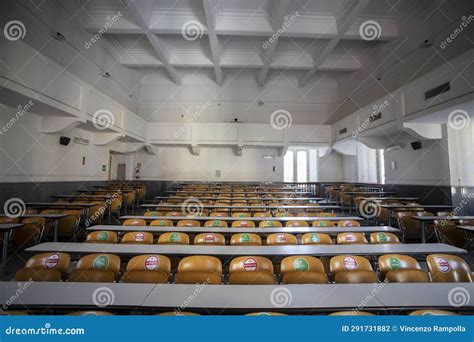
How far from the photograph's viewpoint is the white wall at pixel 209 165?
10883 millimetres

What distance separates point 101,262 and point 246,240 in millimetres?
1498

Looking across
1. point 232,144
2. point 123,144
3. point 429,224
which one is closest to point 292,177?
point 232,144

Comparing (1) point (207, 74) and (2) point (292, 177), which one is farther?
(2) point (292, 177)

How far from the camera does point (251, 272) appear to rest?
5.57ft

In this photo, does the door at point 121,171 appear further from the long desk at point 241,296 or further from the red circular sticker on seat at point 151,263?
the long desk at point 241,296

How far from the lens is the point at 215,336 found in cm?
104

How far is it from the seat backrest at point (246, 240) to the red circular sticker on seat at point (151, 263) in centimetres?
99

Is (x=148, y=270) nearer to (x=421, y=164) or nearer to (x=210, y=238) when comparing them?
(x=210, y=238)

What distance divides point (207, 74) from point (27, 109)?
7.38 metres

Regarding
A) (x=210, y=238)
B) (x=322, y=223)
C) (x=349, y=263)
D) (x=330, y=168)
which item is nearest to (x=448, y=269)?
(x=349, y=263)

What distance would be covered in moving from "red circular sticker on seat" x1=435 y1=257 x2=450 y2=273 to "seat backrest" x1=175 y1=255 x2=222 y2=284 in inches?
71.7

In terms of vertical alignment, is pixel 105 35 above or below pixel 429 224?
above

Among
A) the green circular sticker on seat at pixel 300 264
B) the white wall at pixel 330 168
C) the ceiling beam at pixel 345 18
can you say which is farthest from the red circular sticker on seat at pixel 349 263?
the white wall at pixel 330 168

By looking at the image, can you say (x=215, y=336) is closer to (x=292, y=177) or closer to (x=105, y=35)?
(x=105, y=35)
